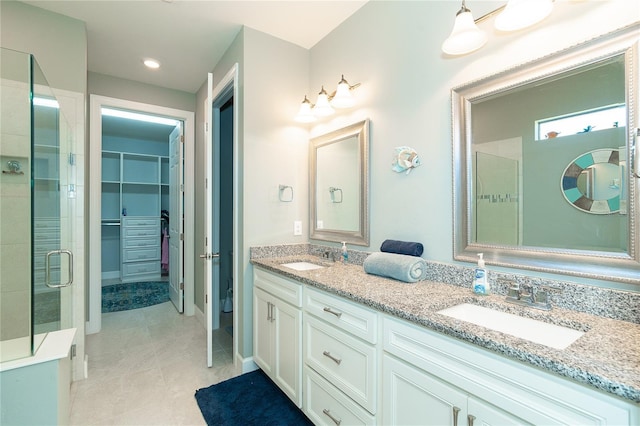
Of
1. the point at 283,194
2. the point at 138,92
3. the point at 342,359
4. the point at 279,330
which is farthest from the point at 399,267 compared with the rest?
the point at 138,92

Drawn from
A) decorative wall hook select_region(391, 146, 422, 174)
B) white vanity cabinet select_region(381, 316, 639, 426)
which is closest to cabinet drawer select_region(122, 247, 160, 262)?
decorative wall hook select_region(391, 146, 422, 174)

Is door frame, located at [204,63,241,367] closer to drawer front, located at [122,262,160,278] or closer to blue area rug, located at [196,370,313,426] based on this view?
blue area rug, located at [196,370,313,426]

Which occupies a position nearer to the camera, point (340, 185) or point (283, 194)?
point (340, 185)

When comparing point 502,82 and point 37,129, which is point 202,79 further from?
point 502,82

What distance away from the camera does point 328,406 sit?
4.91 ft

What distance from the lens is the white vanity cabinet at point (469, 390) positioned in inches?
27.7

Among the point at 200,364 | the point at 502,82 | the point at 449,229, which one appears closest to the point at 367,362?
the point at 449,229

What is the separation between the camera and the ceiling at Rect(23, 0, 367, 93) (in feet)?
6.84

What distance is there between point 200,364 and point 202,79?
2914 mm

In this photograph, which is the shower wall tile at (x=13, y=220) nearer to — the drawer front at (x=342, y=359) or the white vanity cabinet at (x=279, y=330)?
the white vanity cabinet at (x=279, y=330)

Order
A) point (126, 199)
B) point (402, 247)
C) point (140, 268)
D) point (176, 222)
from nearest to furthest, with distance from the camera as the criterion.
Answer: point (402, 247), point (176, 222), point (140, 268), point (126, 199)

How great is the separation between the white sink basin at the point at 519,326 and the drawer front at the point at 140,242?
5471mm

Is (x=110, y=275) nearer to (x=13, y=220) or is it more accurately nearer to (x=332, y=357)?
(x=13, y=220)

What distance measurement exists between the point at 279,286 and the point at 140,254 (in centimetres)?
440
